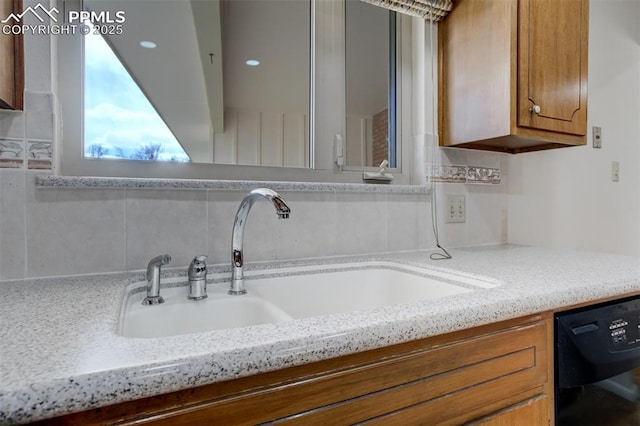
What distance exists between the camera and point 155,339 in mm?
488

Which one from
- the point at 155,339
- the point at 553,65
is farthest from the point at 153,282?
the point at 553,65

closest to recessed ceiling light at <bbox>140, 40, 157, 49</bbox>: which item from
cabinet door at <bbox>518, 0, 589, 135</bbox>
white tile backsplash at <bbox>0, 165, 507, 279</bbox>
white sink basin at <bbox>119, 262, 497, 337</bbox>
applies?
white tile backsplash at <bbox>0, 165, 507, 279</bbox>

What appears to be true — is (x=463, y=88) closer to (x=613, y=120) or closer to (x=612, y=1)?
(x=613, y=120)

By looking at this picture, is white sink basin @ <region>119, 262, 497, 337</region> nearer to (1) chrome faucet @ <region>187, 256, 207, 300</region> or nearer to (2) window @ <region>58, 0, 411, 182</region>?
(1) chrome faucet @ <region>187, 256, 207, 300</region>

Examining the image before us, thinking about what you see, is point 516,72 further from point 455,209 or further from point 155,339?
point 155,339

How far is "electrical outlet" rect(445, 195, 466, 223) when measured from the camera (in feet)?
4.81

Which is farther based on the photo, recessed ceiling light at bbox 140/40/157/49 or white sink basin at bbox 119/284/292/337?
recessed ceiling light at bbox 140/40/157/49

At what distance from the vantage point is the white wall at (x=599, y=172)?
5.40ft

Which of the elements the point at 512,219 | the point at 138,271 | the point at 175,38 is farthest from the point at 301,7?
the point at 512,219

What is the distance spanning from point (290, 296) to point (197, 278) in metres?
0.29

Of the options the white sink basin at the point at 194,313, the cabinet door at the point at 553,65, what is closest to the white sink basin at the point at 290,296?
the white sink basin at the point at 194,313

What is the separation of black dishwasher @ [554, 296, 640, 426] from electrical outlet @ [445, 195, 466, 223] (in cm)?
66

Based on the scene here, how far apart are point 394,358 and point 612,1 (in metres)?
2.46

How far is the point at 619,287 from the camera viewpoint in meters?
0.85
